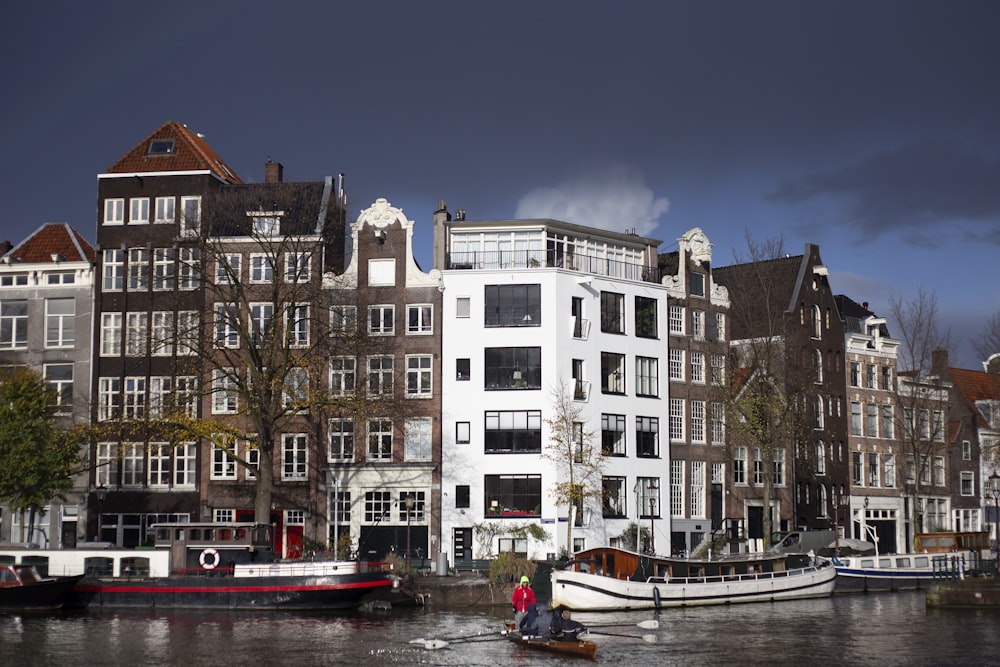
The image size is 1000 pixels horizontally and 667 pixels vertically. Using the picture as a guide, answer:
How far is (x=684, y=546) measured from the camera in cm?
7862

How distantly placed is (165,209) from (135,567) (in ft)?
79.0

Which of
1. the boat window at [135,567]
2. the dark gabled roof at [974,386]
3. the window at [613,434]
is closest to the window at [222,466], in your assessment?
the boat window at [135,567]

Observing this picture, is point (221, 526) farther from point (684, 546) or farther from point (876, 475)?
point (876, 475)

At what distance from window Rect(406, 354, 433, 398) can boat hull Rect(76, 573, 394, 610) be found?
1682cm

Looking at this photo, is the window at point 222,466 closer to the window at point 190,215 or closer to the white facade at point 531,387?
the white facade at point 531,387

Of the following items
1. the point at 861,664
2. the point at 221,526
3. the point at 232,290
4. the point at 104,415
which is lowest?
the point at 861,664

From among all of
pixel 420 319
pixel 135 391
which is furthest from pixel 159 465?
pixel 420 319

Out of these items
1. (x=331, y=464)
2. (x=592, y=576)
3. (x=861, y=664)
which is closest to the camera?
(x=861, y=664)

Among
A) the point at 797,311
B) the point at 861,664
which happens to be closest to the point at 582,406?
the point at 797,311

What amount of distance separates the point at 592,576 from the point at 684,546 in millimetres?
21010

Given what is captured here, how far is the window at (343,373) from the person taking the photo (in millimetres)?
74688

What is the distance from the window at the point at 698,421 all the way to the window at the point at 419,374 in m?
16.7

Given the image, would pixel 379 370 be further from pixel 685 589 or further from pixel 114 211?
pixel 685 589

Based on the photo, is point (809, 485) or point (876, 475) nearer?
point (809, 485)
